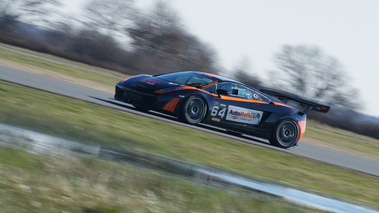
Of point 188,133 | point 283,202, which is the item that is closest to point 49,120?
point 188,133

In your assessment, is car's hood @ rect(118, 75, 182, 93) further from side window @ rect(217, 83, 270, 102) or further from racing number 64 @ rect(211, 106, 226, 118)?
side window @ rect(217, 83, 270, 102)

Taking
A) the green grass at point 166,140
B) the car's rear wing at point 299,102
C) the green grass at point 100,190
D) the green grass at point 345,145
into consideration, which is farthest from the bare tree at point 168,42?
the green grass at point 100,190

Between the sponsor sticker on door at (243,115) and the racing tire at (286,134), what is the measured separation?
0.55 metres

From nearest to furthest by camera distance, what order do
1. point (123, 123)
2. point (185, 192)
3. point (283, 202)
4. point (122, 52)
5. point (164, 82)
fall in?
point (185, 192) → point (283, 202) → point (123, 123) → point (164, 82) → point (122, 52)

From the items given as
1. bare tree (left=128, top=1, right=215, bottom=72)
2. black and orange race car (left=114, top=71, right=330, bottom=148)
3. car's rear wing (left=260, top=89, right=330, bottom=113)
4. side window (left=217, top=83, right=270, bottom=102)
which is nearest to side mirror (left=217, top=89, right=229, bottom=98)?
black and orange race car (left=114, top=71, right=330, bottom=148)

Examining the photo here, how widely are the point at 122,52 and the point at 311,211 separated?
2899cm

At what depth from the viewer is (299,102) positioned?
10.2 metres

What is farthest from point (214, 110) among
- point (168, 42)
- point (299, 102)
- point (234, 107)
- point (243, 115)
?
point (168, 42)

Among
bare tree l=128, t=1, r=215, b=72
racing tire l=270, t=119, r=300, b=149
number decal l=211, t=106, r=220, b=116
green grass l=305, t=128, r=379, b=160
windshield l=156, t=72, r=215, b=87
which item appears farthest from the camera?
bare tree l=128, t=1, r=215, b=72

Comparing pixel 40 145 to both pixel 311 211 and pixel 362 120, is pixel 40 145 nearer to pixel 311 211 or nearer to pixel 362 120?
pixel 311 211

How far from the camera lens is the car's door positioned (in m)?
9.10

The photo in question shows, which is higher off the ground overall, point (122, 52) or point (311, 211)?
point (122, 52)

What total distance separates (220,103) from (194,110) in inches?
21.7

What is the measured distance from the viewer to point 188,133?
7.98 meters
